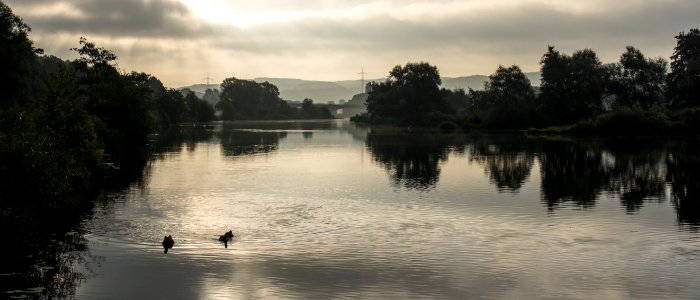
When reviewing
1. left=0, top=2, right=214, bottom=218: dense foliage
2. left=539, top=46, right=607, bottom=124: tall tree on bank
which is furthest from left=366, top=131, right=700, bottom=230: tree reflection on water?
left=539, top=46, right=607, bottom=124: tall tree on bank

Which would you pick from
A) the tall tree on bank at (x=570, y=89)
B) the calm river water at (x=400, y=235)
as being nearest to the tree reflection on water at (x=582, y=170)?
the calm river water at (x=400, y=235)

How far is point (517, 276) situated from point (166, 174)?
4541 centimetres

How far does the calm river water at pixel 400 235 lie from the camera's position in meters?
24.7

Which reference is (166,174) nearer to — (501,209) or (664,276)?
(501,209)

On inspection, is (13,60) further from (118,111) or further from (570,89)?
(570,89)

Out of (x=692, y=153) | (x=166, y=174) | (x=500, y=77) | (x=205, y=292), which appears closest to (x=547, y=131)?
(x=500, y=77)

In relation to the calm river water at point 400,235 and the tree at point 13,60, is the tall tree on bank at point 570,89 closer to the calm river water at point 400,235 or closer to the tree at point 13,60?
the calm river water at point 400,235

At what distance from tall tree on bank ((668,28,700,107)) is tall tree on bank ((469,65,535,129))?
34005 mm

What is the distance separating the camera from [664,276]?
84.6 ft

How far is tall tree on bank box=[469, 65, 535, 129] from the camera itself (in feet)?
568

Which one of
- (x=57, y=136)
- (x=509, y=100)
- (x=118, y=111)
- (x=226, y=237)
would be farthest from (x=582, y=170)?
(x=509, y=100)

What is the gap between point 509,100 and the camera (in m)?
184

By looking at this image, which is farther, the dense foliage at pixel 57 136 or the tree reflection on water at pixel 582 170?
the tree reflection on water at pixel 582 170

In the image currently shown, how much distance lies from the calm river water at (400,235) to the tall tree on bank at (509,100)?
106270 mm
